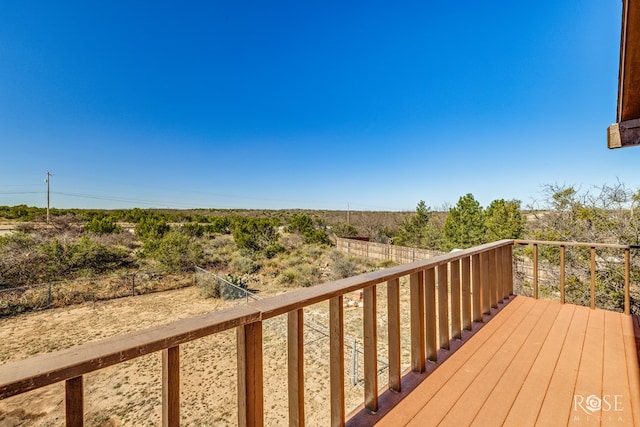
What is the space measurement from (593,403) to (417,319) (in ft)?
3.50

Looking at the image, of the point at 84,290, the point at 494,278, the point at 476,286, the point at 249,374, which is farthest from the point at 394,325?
the point at 84,290

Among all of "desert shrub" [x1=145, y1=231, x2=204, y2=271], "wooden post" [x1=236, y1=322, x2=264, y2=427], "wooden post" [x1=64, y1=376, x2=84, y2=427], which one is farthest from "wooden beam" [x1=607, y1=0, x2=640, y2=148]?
"desert shrub" [x1=145, y1=231, x2=204, y2=271]

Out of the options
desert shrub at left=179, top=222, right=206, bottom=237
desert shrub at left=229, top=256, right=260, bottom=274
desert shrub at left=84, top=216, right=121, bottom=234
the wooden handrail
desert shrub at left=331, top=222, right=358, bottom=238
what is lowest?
desert shrub at left=229, top=256, right=260, bottom=274

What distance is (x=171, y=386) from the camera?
0.79 m

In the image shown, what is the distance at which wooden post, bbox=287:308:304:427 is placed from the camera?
112cm

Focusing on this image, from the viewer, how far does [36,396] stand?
4496 millimetres

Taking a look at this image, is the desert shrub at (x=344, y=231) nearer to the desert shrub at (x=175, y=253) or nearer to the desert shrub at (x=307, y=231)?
the desert shrub at (x=307, y=231)

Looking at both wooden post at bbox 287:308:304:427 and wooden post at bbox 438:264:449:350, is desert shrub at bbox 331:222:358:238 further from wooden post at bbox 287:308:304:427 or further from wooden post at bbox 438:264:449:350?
wooden post at bbox 287:308:304:427

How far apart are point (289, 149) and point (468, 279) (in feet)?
63.1

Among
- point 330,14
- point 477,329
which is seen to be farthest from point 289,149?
point 477,329

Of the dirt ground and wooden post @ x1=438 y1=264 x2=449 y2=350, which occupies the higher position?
wooden post @ x1=438 y1=264 x2=449 y2=350

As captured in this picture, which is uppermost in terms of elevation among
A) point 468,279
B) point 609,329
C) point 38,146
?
point 38,146

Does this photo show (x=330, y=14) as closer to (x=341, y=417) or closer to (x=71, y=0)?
(x=71, y=0)

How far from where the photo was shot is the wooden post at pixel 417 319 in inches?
71.0
